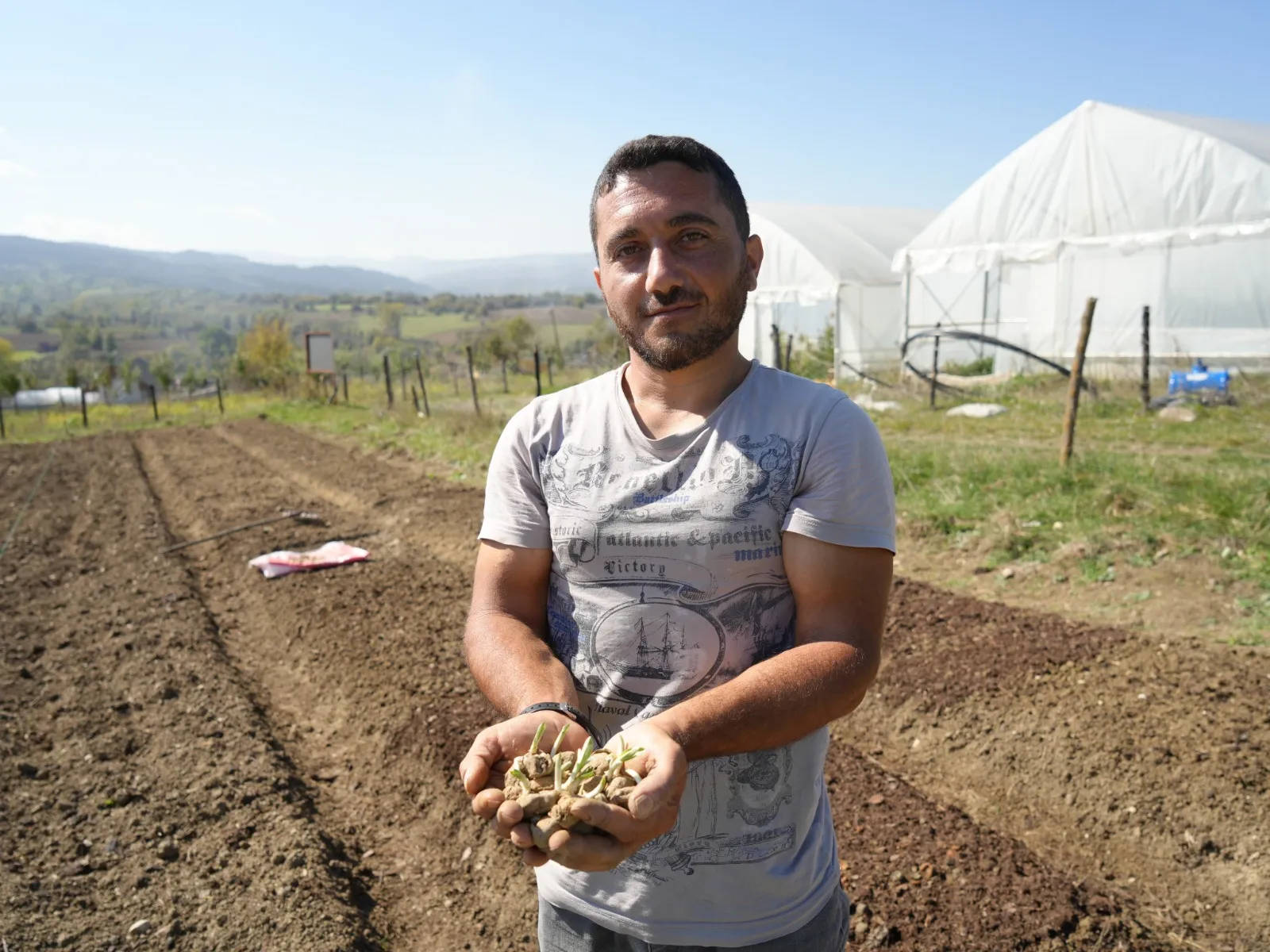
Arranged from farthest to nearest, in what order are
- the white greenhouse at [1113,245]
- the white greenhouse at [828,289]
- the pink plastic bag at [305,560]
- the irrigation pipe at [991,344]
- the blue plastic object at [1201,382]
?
the white greenhouse at [828,289] < the white greenhouse at [1113,245] < the irrigation pipe at [991,344] < the blue plastic object at [1201,382] < the pink plastic bag at [305,560]

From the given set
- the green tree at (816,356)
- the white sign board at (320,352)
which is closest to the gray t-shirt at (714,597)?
the green tree at (816,356)

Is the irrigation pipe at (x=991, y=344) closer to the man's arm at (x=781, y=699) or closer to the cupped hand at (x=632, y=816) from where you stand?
the man's arm at (x=781, y=699)

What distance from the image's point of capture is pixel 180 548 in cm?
895

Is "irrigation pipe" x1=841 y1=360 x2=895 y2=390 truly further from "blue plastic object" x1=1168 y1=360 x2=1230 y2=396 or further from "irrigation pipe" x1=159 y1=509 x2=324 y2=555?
"irrigation pipe" x1=159 y1=509 x2=324 y2=555

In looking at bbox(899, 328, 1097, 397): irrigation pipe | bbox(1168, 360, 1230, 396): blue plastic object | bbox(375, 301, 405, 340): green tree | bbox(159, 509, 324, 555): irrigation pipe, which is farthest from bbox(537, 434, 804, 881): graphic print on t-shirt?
bbox(375, 301, 405, 340): green tree

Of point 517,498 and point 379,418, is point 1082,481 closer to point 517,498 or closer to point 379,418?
point 517,498

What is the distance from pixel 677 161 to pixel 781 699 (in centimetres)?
93

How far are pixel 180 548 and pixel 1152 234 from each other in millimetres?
17394

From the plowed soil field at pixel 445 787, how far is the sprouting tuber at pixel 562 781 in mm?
2098

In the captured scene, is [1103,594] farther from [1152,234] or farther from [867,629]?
[1152,234]

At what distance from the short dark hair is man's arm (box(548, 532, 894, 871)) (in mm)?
612

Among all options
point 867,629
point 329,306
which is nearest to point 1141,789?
point 867,629

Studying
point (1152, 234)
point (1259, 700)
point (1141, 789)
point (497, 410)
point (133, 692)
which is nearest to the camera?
point (1141, 789)

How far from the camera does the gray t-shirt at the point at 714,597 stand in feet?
5.01
